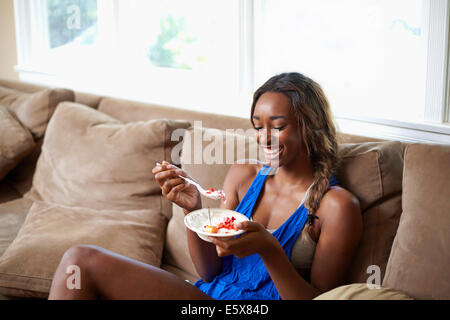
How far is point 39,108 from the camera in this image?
2.61 metres

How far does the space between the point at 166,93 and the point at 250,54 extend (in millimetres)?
564

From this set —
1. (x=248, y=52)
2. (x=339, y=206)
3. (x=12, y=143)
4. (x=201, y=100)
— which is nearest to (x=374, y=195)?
(x=339, y=206)

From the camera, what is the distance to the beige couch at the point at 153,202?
1.33 m

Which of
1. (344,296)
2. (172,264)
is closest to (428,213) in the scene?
(344,296)

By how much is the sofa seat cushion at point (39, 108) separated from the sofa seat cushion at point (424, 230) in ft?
5.95

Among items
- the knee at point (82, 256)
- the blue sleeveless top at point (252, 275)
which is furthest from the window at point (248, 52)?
the knee at point (82, 256)

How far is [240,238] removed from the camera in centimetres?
128

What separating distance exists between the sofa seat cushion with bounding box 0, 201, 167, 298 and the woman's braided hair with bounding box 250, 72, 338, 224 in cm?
69

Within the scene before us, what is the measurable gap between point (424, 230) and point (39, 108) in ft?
6.45

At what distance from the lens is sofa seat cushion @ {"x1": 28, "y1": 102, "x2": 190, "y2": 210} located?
2.08 meters

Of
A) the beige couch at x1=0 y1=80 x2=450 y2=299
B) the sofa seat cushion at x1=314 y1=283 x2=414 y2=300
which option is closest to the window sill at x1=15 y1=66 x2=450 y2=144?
the beige couch at x1=0 y1=80 x2=450 y2=299

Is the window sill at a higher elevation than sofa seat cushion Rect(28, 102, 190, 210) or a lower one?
higher

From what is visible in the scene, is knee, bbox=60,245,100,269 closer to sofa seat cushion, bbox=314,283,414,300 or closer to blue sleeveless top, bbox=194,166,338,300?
blue sleeveless top, bbox=194,166,338,300
